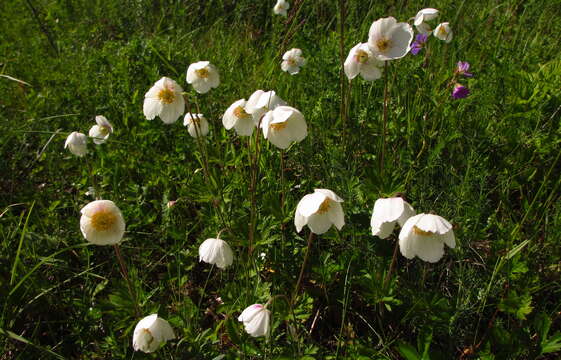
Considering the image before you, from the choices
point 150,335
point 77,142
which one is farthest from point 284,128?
point 77,142

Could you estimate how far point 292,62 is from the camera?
11.2ft

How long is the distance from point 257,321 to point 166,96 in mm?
1246

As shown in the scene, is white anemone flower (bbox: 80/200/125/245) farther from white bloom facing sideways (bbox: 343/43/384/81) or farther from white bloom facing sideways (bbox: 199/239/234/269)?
white bloom facing sideways (bbox: 343/43/384/81)

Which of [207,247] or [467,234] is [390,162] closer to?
[467,234]

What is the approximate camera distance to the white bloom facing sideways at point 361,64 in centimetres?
245

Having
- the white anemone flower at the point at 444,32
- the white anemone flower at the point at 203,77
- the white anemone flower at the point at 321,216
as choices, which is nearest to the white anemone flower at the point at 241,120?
the white anemone flower at the point at 203,77

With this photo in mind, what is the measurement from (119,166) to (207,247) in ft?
3.99

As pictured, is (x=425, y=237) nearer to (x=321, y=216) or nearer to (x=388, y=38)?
(x=321, y=216)

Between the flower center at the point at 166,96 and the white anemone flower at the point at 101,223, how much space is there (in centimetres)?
80

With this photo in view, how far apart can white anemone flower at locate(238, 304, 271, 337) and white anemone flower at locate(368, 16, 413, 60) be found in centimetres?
131

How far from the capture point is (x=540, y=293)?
81.4 inches

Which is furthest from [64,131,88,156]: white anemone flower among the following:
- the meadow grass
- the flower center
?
the flower center

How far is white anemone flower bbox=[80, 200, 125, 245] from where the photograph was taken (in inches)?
65.4

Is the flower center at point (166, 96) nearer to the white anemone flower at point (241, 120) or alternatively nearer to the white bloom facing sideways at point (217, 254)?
the white anemone flower at point (241, 120)
